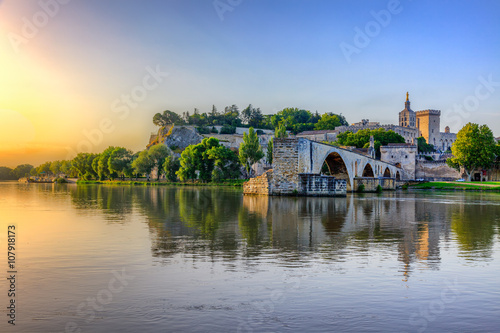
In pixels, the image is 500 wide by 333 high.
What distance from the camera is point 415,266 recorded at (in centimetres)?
896

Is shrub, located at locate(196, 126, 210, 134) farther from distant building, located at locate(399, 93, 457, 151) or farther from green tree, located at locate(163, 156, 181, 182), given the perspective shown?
distant building, located at locate(399, 93, 457, 151)

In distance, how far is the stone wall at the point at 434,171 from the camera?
3530 inches

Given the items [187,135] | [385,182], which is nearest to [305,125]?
[187,135]

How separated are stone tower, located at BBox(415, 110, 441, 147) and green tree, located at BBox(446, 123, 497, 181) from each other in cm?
8204

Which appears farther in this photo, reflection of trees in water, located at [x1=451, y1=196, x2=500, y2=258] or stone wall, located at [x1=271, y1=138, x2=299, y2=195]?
stone wall, located at [x1=271, y1=138, x2=299, y2=195]

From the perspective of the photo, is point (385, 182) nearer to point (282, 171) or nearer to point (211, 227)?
point (282, 171)

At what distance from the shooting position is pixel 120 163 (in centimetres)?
8994

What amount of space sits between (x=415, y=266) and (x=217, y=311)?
4788 mm

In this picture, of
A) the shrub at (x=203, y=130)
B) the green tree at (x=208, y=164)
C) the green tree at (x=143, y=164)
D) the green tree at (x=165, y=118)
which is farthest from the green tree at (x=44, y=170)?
the green tree at (x=208, y=164)

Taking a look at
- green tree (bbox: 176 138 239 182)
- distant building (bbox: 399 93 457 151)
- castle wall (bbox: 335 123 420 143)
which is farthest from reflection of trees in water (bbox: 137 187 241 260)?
distant building (bbox: 399 93 457 151)

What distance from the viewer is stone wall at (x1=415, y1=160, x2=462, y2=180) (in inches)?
3530

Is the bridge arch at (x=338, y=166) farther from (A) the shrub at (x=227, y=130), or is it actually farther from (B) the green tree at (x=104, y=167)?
(A) the shrub at (x=227, y=130)

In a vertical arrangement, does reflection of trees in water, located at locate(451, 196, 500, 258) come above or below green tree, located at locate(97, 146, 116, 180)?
below

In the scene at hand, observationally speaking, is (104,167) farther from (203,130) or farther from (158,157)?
(203,130)
